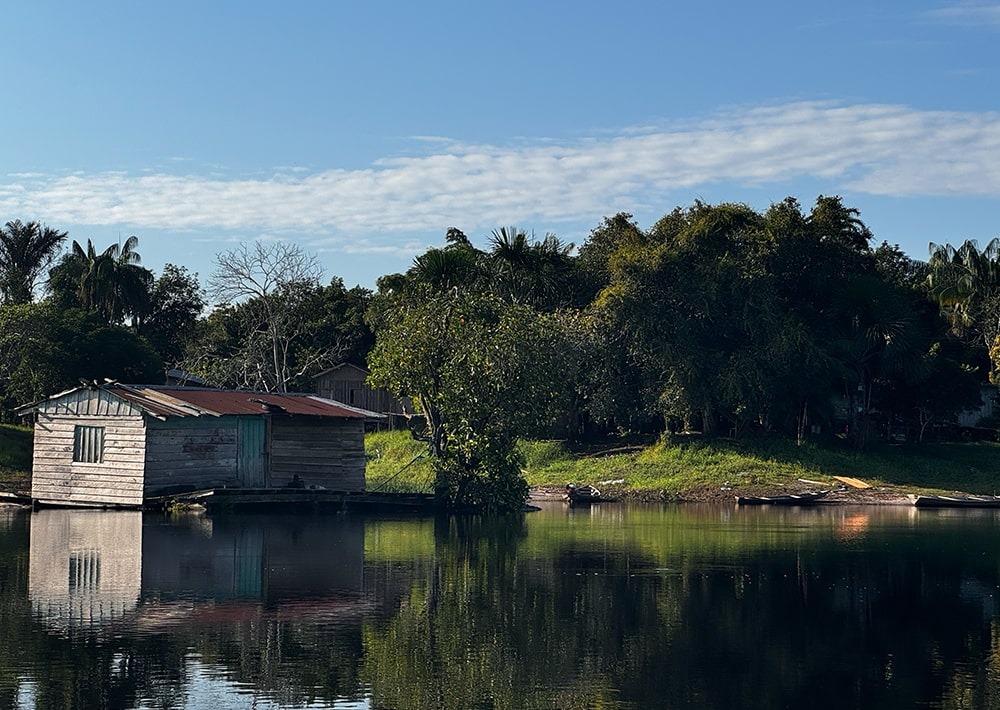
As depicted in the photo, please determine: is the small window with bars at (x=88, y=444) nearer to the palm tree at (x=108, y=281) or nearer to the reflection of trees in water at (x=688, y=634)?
the reflection of trees in water at (x=688, y=634)

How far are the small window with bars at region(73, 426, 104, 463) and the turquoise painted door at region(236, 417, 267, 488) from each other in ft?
16.0

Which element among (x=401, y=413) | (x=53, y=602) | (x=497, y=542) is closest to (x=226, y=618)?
(x=53, y=602)

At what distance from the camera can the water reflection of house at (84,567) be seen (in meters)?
26.5

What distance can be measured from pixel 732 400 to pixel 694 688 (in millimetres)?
45292

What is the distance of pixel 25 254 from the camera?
93625 mm

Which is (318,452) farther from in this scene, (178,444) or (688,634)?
(688,634)

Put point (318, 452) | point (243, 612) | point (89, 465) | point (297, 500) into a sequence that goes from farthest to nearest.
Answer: point (318, 452) → point (297, 500) → point (89, 465) → point (243, 612)

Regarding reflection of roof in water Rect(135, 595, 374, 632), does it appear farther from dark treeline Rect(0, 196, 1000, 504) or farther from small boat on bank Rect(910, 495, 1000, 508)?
small boat on bank Rect(910, 495, 1000, 508)

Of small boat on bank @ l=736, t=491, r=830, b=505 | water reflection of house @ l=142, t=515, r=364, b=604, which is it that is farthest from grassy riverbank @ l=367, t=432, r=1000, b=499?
water reflection of house @ l=142, t=515, r=364, b=604

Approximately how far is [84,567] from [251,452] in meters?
18.5

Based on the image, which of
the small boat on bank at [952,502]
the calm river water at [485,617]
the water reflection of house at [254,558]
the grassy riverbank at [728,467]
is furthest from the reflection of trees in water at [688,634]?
the grassy riverbank at [728,467]

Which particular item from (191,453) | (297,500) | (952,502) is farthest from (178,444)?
(952,502)

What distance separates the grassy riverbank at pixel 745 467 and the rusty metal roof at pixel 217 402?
326 inches

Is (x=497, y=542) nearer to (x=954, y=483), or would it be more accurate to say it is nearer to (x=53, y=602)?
(x=53, y=602)
